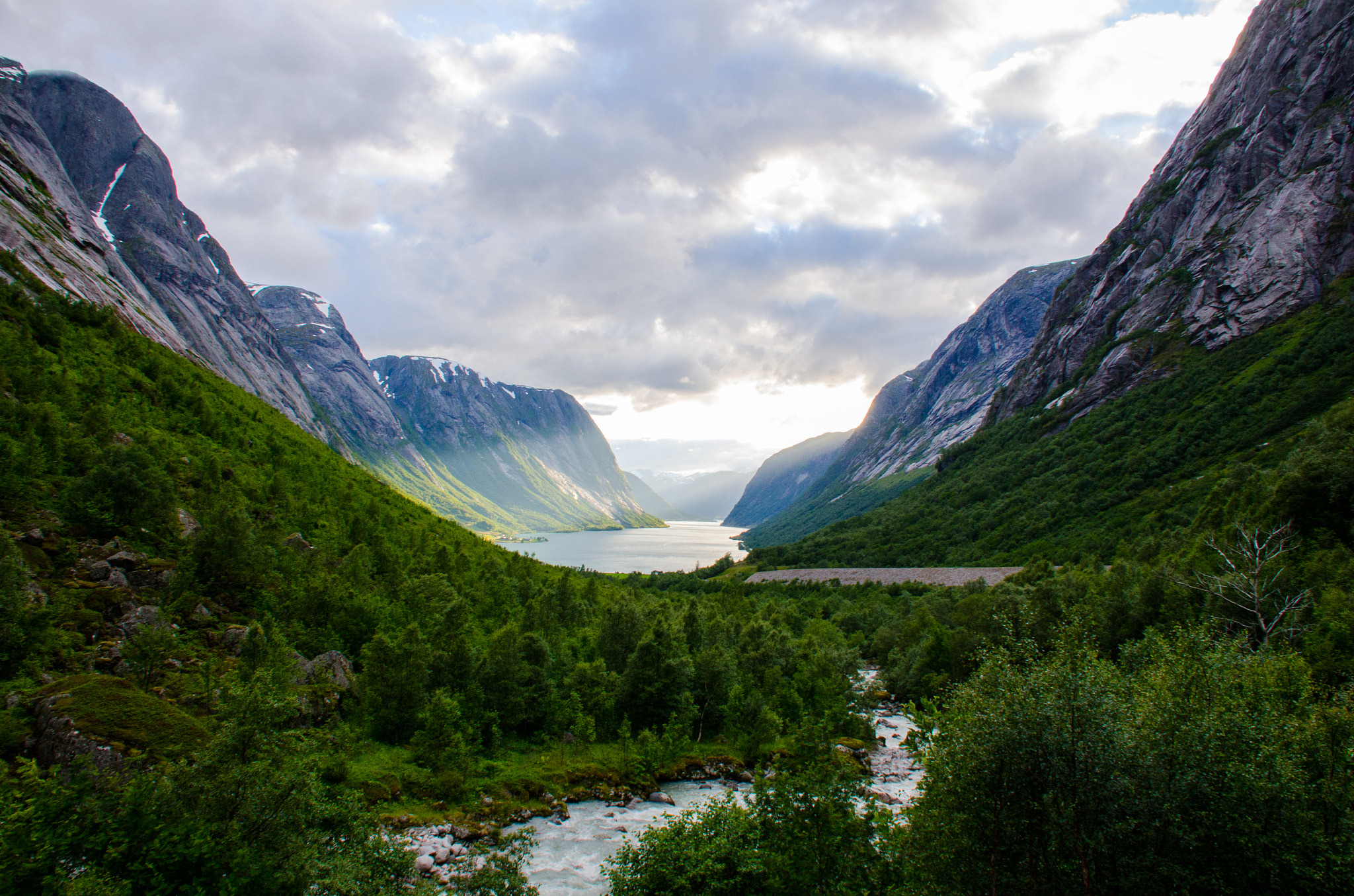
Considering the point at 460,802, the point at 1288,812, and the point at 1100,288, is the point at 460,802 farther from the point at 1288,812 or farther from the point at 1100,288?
the point at 1100,288

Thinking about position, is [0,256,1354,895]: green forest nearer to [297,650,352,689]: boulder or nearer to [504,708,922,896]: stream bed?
[297,650,352,689]: boulder

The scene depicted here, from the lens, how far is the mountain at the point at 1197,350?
115 metres

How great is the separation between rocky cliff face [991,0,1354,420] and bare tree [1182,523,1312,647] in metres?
138

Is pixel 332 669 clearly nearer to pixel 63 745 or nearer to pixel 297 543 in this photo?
pixel 297 543

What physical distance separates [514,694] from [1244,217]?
733 ft

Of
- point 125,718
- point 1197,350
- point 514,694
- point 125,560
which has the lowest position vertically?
point 514,694

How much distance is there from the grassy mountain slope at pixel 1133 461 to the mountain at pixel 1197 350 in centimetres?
49

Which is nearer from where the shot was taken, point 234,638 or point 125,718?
point 125,718

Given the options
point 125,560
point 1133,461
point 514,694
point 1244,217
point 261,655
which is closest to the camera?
point 261,655

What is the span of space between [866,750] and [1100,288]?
22063cm

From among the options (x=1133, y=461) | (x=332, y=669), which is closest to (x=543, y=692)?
(x=332, y=669)

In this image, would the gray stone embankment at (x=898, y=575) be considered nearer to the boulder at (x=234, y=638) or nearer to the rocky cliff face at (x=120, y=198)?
the boulder at (x=234, y=638)

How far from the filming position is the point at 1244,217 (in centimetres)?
15512

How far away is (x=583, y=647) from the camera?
183 feet
